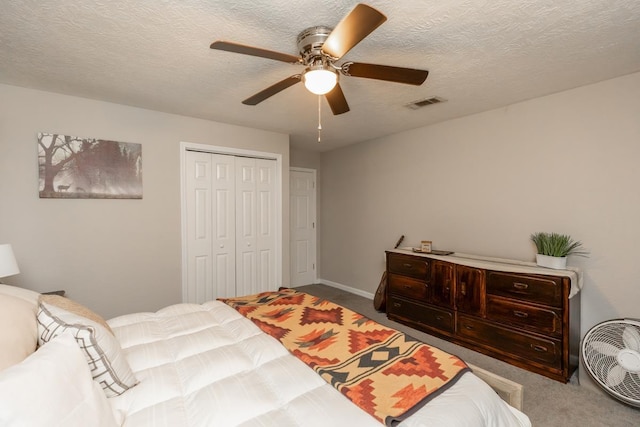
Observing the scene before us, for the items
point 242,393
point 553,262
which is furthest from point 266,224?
point 553,262

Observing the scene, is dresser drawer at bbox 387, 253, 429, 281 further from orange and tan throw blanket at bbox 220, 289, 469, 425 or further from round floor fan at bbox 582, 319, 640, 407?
orange and tan throw blanket at bbox 220, 289, 469, 425

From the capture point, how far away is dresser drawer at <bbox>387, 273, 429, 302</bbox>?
3.29 metres

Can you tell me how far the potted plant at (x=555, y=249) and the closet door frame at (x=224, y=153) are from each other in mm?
2986

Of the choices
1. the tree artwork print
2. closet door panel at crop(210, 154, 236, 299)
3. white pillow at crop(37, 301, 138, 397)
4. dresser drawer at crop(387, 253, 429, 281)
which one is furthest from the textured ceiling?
dresser drawer at crop(387, 253, 429, 281)

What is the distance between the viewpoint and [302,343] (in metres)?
1.65

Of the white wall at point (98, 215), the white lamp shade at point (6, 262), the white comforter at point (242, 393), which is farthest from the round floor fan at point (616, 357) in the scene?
the white lamp shade at point (6, 262)

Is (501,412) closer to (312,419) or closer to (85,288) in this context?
(312,419)

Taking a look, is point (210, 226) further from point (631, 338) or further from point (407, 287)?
point (631, 338)

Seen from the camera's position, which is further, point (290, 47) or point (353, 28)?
point (290, 47)

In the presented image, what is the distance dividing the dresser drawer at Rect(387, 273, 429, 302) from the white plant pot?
3.57ft

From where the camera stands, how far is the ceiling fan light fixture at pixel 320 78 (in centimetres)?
163

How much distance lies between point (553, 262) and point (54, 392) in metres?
3.29

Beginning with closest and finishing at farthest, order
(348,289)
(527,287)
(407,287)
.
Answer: (527,287) → (407,287) → (348,289)

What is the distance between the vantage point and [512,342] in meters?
2.61
